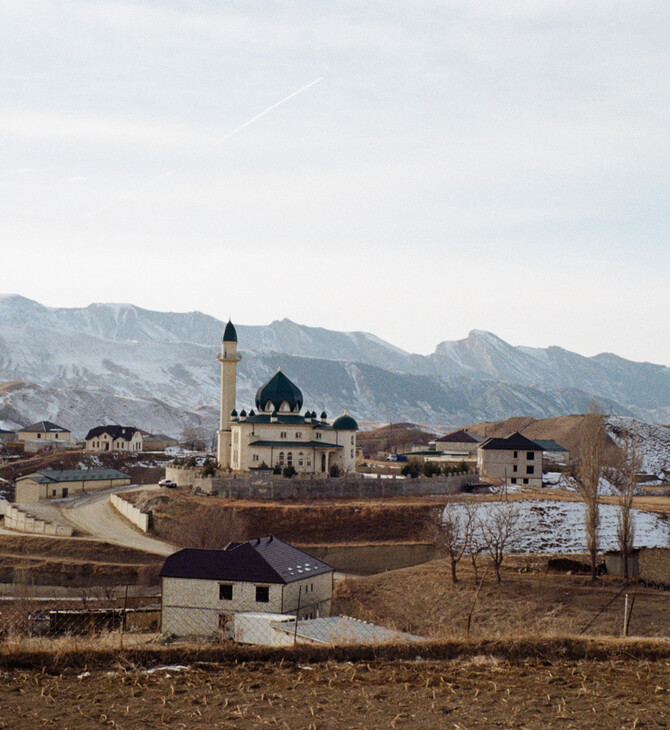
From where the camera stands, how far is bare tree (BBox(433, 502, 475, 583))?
47.7 m

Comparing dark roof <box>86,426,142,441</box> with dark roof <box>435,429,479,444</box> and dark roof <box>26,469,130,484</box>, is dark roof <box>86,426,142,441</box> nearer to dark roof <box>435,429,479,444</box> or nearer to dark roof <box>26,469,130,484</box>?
dark roof <box>26,469,130,484</box>

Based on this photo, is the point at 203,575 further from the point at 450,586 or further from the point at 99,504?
the point at 99,504

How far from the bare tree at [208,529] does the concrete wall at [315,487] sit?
5.65 metres

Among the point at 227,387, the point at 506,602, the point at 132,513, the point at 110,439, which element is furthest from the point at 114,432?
the point at 506,602

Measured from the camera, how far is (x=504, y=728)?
1293 cm

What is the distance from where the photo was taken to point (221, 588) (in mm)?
35312

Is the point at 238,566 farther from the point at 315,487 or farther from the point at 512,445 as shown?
the point at 512,445

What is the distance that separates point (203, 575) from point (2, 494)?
206 feet

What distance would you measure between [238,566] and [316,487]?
36764mm

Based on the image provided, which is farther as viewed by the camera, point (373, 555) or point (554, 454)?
point (554, 454)

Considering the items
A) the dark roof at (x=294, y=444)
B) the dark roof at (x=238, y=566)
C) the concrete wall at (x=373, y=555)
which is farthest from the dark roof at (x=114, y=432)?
the dark roof at (x=238, y=566)

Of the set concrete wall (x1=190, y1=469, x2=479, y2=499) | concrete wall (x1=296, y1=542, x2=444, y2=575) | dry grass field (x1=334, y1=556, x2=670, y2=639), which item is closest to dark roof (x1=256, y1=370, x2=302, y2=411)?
concrete wall (x1=190, y1=469, x2=479, y2=499)

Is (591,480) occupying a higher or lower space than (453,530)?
higher

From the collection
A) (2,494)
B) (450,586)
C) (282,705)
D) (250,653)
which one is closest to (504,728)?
(282,705)
